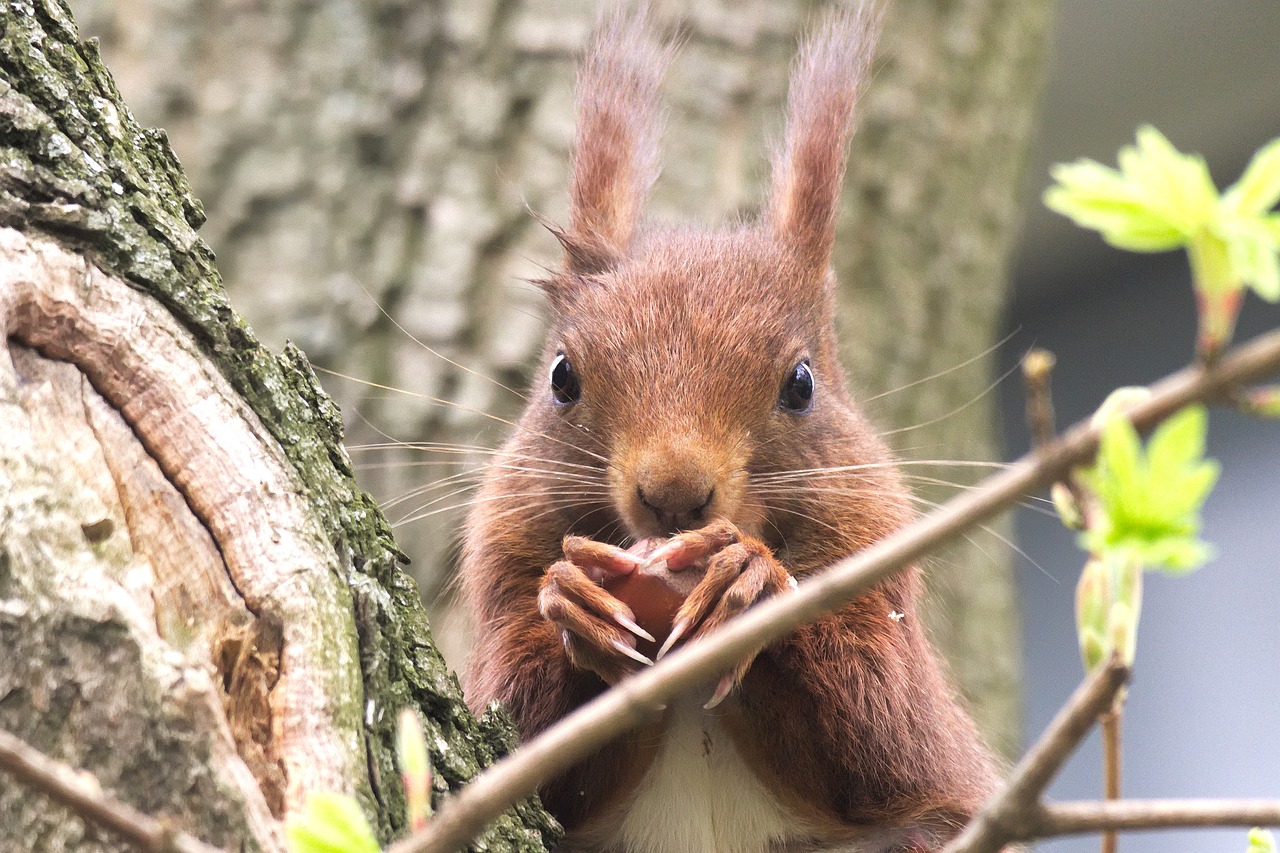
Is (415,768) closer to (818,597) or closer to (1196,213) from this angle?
(818,597)

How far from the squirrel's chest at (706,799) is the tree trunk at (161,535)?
326 mm

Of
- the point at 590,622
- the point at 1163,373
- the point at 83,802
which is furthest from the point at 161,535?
the point at 1163,373

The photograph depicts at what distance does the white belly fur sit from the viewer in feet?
4.83

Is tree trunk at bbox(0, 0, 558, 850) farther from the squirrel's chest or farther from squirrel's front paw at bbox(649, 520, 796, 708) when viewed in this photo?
the squirrel's chest

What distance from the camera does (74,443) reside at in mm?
1021

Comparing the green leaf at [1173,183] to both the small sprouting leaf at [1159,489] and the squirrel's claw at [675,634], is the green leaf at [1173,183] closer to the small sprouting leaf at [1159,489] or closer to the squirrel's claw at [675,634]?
the small sprouting leaf at [1159,489]

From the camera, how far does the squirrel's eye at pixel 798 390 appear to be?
1587 mm

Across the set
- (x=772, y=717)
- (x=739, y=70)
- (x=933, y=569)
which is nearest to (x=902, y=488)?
(x=933, y=569)

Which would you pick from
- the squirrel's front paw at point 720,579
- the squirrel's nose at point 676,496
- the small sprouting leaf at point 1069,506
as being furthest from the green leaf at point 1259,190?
the squirrel's nose at point 676,496

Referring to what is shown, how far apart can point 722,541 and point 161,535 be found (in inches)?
19.4

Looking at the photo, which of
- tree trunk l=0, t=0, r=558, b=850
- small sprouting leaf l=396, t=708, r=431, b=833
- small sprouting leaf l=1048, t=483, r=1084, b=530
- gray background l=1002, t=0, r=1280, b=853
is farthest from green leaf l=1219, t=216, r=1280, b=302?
gray background l=1002, t=0, r=1280, b=853

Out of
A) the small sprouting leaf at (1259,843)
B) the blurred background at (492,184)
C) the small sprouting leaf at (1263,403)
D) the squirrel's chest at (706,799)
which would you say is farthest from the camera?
→ the blurred background at (492,184)

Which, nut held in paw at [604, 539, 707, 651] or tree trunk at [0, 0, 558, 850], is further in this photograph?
nut held in paw at [604, 539, 707, 651]

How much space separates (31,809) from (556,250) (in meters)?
1.88
